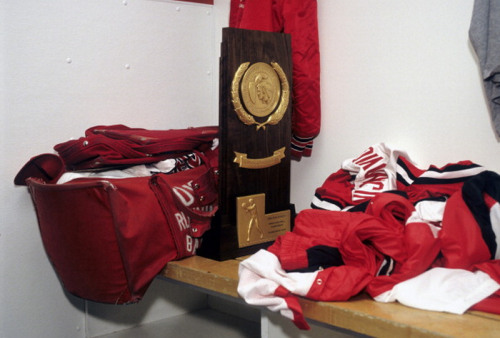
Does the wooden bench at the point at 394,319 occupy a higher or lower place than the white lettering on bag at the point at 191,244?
lower

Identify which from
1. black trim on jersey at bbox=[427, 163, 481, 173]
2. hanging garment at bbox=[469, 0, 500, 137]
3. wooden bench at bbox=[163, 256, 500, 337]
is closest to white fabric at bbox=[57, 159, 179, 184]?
wooden bench at bbox=[163, 256, 500, 337]

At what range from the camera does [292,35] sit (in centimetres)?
139

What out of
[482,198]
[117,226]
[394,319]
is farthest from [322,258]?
[117,226]

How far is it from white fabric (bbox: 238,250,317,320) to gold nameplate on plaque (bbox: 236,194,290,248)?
0.77 feet

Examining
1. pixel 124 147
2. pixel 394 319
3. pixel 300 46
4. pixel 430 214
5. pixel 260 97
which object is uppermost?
pixel 300 46

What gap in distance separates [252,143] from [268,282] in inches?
14.7

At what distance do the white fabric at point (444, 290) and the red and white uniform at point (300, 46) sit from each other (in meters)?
0.61

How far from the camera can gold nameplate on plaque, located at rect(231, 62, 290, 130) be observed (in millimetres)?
1165

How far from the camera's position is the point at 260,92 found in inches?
47.6

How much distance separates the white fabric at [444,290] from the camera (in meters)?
0.85

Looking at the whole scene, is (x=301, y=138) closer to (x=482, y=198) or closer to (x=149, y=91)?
(x=149, y=91)

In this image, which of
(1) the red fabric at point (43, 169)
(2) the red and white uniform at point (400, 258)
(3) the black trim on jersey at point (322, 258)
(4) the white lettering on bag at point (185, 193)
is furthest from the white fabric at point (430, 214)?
(1) the red fabric at point (43, 169)

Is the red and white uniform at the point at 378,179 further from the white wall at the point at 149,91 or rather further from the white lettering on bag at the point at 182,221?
the white lettering on bag at the point at 182,221

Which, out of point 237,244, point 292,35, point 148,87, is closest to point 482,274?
point 237,244
